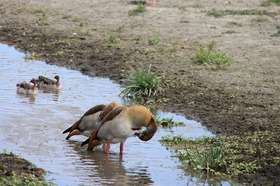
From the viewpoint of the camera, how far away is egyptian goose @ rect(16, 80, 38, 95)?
50.8ft

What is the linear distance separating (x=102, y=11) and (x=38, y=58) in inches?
239

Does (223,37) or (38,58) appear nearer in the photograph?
(38,58)

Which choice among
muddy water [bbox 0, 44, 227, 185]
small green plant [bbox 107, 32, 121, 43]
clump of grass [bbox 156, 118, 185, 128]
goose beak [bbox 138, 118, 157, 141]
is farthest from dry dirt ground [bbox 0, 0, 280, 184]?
goose beak [bbox 138, 118, 157, 141]

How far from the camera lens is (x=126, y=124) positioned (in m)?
11.1

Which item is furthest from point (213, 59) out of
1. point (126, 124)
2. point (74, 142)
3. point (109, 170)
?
point (109, 170)

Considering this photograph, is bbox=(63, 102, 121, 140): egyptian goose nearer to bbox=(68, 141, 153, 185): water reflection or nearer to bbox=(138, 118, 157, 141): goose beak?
bbox=(68, 141, 153, 185): water reflection

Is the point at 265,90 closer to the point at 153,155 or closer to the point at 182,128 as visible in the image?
the point at 182,128

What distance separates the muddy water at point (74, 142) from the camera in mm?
10375

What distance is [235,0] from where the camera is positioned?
26.4 meters

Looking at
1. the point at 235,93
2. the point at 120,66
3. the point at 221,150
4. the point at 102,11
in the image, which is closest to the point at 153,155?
the point at 221,150

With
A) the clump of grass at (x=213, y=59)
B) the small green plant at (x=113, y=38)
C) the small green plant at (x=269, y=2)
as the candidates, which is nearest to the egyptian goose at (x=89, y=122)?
the clump of grass at (x=213, y=59)

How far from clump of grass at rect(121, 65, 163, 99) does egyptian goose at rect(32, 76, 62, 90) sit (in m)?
1.42

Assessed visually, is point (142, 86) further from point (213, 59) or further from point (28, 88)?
point (213, 59)

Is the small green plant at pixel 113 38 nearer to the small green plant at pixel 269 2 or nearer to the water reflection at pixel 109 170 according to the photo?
the small green plant at pixel 269 2
